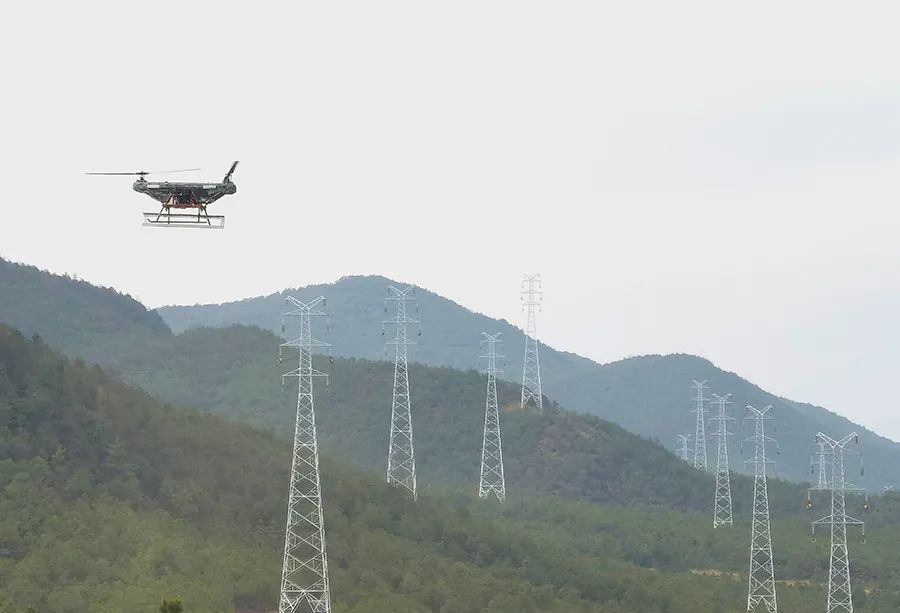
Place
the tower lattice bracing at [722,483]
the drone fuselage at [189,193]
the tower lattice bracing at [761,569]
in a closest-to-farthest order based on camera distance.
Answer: the drone fuselage at [189,193] → the tower lattice bracing at [761,569] → the tower lattice bracing at [722,483]

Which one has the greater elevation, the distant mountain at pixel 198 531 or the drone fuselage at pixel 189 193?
the drone fuselage at pixel 189 193

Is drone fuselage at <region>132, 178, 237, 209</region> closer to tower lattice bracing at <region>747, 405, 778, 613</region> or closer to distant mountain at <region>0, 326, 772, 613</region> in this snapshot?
distant mountain at <region>0, 326, 772, 613</region>

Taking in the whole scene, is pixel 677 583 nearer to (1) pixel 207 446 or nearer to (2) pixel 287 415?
(1) pixel 207 446

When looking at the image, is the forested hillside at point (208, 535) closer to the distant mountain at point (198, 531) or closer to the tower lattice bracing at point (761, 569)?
the distant mountain at point (198, 531)

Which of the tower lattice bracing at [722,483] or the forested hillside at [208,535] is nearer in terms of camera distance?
the forested hillside at [208,535]

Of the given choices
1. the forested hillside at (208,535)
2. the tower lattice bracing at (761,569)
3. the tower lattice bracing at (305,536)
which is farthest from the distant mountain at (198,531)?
the tower lattice bracing at (761,569)

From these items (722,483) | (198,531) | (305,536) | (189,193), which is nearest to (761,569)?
(305,536)

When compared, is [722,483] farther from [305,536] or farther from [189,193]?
[189,193]

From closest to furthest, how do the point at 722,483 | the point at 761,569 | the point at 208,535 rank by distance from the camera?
the point at 208,535, the point at 761,569, the point at 722,483

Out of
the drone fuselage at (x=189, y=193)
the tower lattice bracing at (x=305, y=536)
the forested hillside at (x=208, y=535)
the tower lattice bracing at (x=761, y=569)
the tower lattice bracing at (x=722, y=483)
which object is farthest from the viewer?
the tower lattice bracing at (x=722, y=483)
